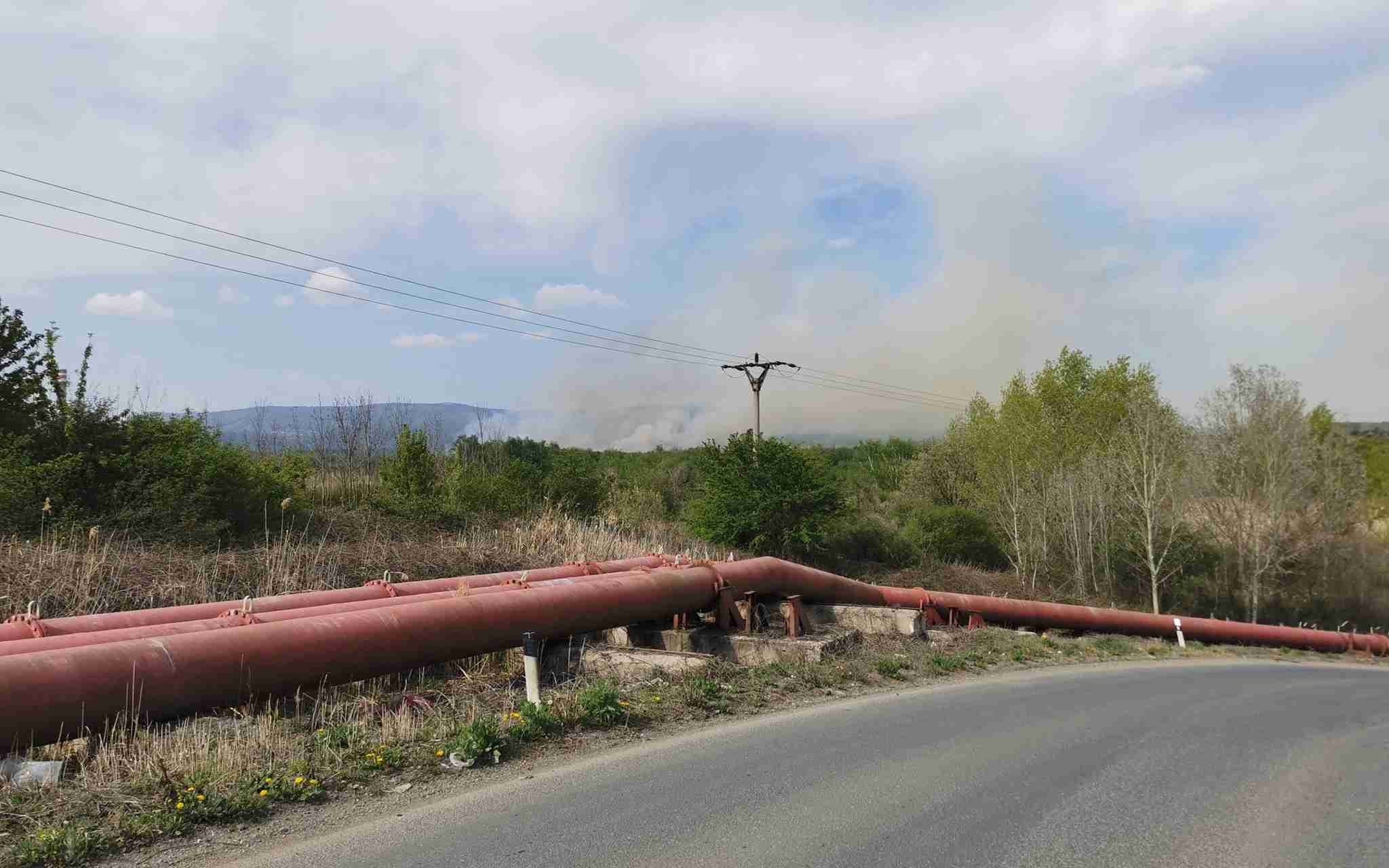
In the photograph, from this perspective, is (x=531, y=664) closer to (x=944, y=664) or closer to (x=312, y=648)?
(x=312, y=648)

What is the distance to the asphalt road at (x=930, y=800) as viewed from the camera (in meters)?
4.88

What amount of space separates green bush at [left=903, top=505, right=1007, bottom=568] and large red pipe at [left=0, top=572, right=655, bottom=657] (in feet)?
94.3

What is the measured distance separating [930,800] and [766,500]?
913 inches

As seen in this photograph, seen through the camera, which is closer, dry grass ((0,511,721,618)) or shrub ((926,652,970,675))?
dry grass ((0,511,721,618))

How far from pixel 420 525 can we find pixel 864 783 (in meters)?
14.8

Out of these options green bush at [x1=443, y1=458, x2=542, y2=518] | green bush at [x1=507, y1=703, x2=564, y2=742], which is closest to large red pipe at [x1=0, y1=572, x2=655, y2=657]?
green bush at [x1=507, y1=703, x2=564, y2=742]

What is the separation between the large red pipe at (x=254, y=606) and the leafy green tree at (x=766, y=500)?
50.1 feet

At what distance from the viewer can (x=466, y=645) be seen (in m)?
9.03

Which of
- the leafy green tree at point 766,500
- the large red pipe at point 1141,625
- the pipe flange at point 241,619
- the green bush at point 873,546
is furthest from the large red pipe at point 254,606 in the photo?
the green bush at point 873,546

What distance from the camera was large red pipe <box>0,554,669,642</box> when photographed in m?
7.88

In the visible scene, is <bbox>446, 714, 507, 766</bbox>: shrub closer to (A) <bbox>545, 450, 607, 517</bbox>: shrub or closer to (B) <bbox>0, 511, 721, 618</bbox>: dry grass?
(B) <bbox>0, 511, 721, 618</bbox>: dry grass

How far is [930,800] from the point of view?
19.1 ft

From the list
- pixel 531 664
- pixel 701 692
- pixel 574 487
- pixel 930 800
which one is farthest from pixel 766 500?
pixel 930 800

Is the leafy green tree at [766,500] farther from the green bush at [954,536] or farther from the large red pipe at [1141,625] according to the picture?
the large red pipe at [1141,625]
